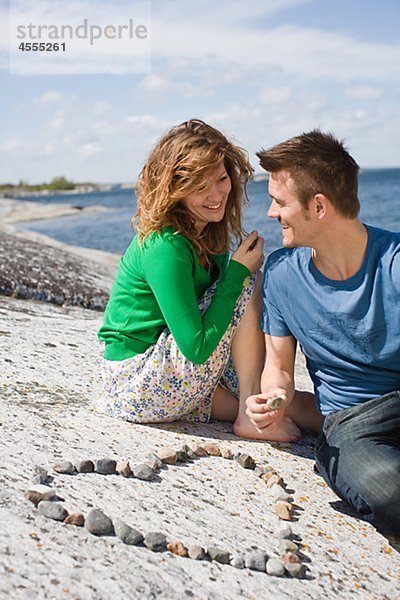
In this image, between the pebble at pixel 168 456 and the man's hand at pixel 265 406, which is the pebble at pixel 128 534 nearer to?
the pebble at pixel 168 456

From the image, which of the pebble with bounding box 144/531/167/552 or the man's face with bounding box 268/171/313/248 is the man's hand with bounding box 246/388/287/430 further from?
the pebble with bounding box 144/531/167/552

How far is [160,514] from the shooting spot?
2.95m

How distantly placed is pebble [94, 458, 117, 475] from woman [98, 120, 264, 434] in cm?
70

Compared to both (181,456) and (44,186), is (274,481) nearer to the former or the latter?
(181,456)

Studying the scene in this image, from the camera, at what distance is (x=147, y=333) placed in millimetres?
3984

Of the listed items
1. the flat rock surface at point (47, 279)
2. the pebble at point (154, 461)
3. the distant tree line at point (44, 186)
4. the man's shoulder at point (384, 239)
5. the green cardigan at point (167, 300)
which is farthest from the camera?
the distant tree line at point (44, 186)

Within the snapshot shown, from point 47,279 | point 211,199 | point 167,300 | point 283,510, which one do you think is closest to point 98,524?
point 283,510

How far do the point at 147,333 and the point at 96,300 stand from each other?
369cm

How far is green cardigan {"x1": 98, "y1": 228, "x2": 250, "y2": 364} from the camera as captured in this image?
12.2 feet


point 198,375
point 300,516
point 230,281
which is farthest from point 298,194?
point 300,516

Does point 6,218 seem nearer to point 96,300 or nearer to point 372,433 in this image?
point 96,300

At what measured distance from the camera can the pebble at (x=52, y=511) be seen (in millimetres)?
2715

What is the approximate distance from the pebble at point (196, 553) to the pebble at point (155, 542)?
0.31ft

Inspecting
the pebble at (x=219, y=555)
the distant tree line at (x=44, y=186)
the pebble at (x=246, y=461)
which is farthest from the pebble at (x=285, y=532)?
the distant tree line at (x=44, y=186)
